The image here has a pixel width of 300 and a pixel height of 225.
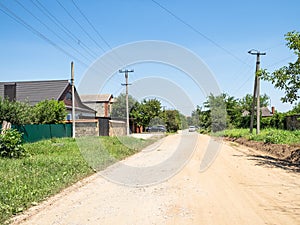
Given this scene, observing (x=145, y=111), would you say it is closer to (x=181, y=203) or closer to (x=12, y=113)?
(x=12, y=113)

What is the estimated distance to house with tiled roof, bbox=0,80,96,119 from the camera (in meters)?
39.3

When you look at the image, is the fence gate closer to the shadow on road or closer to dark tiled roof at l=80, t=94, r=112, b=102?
the shadow on road

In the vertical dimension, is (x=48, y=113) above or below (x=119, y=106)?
below

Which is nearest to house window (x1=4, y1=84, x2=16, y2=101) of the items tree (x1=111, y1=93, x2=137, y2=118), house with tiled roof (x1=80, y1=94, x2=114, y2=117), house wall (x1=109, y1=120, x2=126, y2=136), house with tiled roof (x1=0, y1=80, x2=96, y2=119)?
house with tiled roof (x1=0, y1=80, x2=96, y2=119)

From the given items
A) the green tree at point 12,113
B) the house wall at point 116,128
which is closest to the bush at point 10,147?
the green tree at point 12,113

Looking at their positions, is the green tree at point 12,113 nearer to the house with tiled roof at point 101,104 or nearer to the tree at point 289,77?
the tree at point 289,77

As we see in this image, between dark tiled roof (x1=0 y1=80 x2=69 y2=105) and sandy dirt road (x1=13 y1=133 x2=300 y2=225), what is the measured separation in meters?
31.2

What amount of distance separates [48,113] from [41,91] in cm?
1546

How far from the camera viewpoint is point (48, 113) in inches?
1030

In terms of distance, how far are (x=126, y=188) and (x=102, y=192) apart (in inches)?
28.2

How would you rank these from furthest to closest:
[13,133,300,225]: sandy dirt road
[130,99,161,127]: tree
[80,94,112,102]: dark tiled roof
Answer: [80,94,112,102]: dark tiled roof, [130,99,161,127]: tree, [13,133,300,225]: sandy dirt road

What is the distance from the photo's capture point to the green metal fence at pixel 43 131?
2077 cm

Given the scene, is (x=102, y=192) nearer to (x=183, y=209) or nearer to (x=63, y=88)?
(x=183, y=209)

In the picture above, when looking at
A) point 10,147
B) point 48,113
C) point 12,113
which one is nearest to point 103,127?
point 48,113
